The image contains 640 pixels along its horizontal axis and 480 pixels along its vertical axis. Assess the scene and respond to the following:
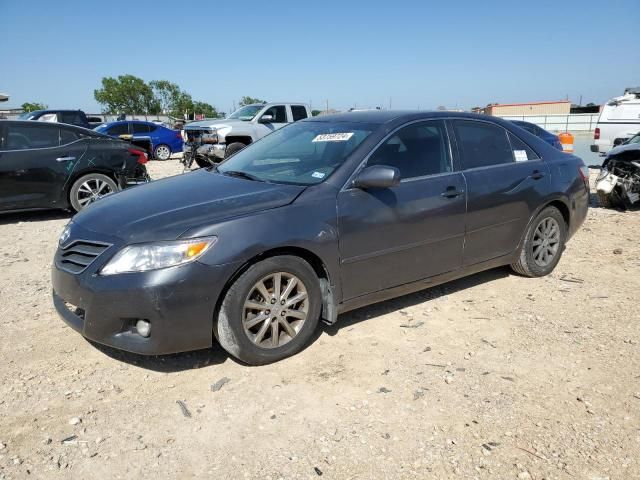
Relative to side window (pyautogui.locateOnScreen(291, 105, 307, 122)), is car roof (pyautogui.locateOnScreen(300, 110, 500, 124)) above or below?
above

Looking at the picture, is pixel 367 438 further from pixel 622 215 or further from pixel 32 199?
pixel 622 215

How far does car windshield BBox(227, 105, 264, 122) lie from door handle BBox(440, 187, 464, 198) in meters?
11.1

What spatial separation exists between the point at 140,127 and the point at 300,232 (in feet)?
A: 56.3

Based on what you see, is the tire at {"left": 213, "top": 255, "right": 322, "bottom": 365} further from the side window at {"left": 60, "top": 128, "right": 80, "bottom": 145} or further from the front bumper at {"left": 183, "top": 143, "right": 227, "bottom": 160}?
the front bumper at {"left": 183, "top": 143, "right": 227, "bottom": 160}

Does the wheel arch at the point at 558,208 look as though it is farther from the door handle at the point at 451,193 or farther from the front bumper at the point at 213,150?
the front bumper at the point at 213,150

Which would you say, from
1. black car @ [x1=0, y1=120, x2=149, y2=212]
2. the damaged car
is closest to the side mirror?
black car @ [x1=0, y1=120, x2=149, y2=212]

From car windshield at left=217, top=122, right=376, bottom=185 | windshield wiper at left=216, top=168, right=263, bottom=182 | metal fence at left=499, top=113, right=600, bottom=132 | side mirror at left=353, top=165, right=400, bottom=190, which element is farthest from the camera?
metal fence at left=499, top=113, right=600, bottom=132

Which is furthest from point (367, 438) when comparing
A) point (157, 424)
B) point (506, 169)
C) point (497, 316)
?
point (506, 169)

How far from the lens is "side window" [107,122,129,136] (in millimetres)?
17844

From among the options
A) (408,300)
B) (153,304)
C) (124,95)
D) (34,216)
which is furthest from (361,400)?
(124,95)

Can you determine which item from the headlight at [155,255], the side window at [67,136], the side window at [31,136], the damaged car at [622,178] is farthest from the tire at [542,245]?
the side window at [31,136]

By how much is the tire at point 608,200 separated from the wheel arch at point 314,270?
22.7 ft

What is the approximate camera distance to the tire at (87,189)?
7820 millimetres

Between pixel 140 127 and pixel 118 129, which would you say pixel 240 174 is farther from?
pixel 140 127
